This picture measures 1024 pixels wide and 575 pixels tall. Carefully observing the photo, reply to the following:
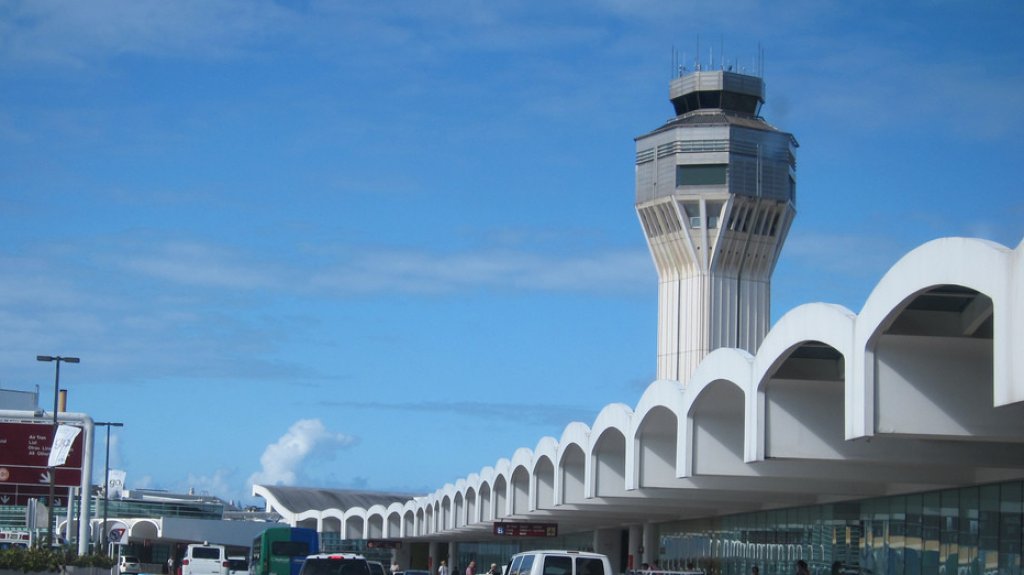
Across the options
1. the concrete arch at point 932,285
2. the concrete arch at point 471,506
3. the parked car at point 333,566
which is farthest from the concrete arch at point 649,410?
the concrete arch at point 471,506

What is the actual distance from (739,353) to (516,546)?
62045 millimetres

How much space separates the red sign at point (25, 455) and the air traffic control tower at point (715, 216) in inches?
2628

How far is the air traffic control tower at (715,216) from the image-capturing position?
11169 cm

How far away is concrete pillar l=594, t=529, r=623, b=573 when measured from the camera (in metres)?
62.4

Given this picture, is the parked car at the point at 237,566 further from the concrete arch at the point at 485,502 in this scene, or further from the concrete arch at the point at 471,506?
the concrete arch at the point at 471,506

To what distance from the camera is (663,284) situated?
116750 millimetres

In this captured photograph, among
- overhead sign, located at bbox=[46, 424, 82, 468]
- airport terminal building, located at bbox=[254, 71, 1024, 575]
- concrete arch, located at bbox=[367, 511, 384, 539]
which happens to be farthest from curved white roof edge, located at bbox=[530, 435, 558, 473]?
concrete arch, located at bbox=[367, 511, 384, 539]

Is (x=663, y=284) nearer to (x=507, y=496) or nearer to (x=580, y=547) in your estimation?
(x=580, y=547)

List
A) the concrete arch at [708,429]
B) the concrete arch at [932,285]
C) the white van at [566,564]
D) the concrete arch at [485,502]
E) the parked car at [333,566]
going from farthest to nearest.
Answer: the concrete arch at [485,502]
the concrete arch at [708,429]
the parked car at [333,566]
the white van at [566,564]
the concrete arch at [932,285]

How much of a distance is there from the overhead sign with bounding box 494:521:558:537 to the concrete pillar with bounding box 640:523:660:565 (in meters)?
4.53

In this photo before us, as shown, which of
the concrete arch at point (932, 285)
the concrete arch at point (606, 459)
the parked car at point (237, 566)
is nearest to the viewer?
the concrete arch at point (932, 285)

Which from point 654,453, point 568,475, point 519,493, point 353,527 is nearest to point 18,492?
point 519,493

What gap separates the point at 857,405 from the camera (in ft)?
67.6

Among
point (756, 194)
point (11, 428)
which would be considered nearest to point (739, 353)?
point (11, 428)
